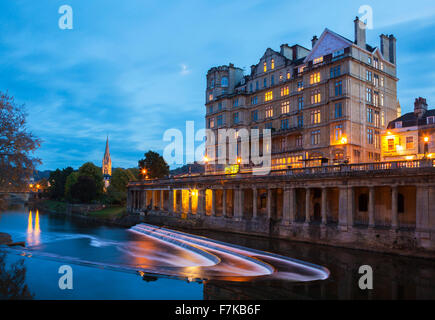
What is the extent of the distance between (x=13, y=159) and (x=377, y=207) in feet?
130

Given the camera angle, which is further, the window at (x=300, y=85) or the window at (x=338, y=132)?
the window at (x=300, y=85)

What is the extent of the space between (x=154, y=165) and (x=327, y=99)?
5822cm

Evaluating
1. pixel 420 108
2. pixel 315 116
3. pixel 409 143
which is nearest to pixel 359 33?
pixel 315 116

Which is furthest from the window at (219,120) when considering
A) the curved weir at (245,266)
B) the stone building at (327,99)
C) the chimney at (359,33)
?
the curved weir at (245,266)

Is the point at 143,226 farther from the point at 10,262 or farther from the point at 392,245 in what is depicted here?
the point at 392,245

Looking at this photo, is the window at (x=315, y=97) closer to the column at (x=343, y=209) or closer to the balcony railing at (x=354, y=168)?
the balcony railing at (x=354, y=168)

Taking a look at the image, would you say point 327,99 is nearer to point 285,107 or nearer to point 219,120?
point 285,107

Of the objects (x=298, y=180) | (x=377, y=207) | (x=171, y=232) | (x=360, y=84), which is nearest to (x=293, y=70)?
(x=360, y=84)

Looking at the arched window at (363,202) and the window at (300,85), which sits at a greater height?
the window at (300,85)

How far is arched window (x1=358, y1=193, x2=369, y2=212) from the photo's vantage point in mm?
38784

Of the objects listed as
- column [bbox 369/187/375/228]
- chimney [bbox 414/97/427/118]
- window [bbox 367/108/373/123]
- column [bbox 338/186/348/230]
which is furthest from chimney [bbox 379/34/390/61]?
column [bbox 369/187/375/228]

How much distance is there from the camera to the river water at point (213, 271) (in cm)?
2122

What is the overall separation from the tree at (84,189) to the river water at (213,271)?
65.7 m

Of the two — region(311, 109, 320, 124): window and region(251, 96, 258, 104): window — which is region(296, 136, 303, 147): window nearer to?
region(311, 109, 320, 124): window
